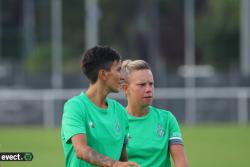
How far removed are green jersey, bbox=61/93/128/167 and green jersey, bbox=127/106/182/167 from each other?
0.68 meters

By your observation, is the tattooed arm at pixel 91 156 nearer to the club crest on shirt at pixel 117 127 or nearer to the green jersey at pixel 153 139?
the club crest on shirt at pixel 117 127

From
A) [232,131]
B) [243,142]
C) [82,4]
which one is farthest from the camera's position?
[82,4]

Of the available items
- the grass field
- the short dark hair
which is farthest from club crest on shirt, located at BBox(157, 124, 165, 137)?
the grass field

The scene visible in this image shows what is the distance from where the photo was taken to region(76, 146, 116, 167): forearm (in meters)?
7.93

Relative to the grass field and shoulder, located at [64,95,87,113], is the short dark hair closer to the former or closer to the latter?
shoulder, located at [64,95,87,113]

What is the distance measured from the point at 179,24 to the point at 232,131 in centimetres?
3759

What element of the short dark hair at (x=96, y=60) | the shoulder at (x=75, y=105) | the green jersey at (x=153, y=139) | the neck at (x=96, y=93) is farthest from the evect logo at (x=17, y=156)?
the green jersey at (x=153, y=139)

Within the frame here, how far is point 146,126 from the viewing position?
368 inches

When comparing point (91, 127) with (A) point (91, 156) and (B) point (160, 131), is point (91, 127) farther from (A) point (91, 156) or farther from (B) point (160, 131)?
(B) point (160, 131)

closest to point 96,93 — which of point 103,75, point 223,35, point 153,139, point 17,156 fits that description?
point 103,75

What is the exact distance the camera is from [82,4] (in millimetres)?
64688

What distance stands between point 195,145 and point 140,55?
35.9m

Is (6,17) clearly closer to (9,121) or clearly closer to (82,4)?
(82,4)

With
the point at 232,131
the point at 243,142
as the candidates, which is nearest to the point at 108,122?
the point at 243,142
